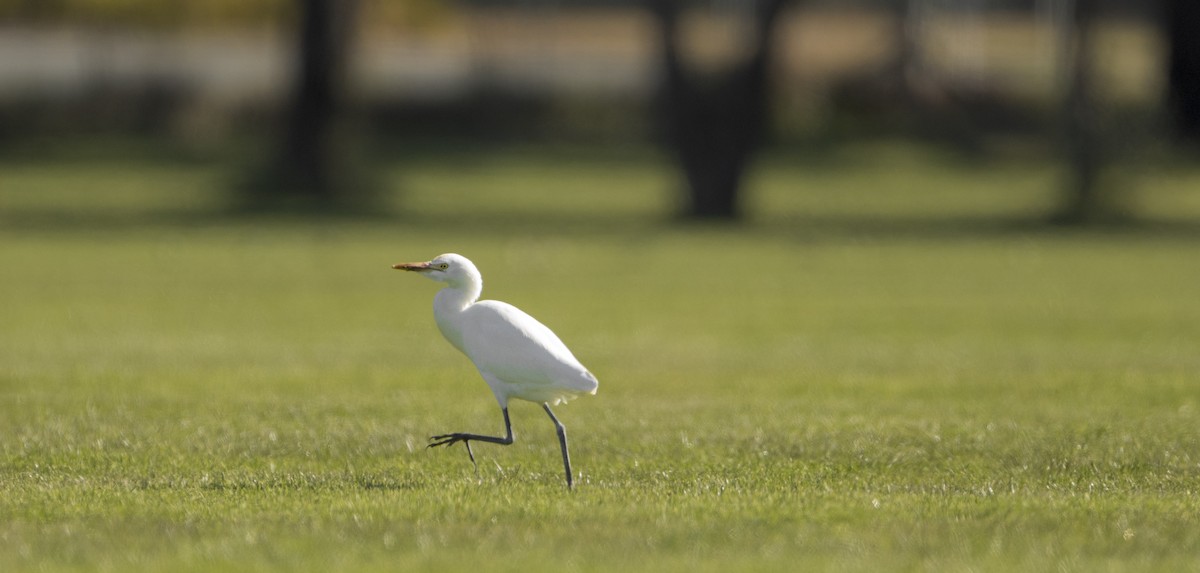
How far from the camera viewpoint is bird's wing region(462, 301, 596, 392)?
7898mm

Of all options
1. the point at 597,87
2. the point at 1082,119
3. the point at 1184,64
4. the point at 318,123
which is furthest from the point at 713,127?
the point at 597,87

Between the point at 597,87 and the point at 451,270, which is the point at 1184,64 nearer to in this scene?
the point at 597,87

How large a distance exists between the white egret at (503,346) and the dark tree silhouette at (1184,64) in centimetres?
4387

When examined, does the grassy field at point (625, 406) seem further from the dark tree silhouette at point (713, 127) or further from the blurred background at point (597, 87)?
the blurred background at point (597, 87)

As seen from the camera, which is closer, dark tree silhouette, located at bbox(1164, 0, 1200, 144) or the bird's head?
the bird's head

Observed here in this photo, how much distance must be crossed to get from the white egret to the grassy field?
1.38 feet

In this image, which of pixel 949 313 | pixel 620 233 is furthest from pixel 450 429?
pixel 620 233

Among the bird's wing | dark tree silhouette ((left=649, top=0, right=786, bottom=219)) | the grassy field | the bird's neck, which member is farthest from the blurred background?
the bird's wing

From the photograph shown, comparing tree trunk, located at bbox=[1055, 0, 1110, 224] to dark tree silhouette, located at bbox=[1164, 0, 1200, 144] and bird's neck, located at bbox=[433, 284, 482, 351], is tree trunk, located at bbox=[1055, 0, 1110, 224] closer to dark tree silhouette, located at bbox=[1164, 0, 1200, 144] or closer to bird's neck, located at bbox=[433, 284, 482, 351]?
dark tree silhouette, located at bbox=[1164, 0, 1200, 144]

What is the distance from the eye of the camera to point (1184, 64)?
1970 inches

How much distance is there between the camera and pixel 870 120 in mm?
51750

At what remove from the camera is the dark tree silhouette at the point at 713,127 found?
32938mm

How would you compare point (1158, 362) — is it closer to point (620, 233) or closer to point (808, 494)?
point (808, 494)

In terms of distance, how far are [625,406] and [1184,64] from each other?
4201 centimetres
